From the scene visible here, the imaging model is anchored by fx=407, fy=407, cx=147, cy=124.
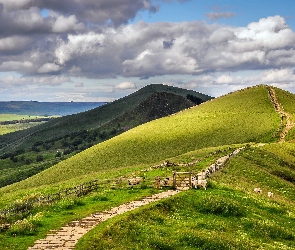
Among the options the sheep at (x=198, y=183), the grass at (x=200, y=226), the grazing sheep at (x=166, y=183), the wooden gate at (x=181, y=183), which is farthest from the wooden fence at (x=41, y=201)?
the sheep at (x=198, y=183)

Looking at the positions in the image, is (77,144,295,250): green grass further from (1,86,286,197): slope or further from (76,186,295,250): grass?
(1,86,286,197): slope

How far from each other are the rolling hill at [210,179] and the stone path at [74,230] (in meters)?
0.96

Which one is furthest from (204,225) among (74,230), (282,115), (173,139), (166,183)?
(282,115)

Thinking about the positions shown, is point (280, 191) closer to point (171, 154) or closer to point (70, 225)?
point (70, 225)

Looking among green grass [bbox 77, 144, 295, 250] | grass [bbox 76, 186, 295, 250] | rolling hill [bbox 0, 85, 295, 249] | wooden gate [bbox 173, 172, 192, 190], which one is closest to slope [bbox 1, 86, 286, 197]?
→ rolling hill [bbox 0, 85, 295, 249]

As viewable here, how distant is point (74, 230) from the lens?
25.5m

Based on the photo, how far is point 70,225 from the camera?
26.9m

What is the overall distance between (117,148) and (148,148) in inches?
318

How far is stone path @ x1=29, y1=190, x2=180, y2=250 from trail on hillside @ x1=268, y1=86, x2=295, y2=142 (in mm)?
73185

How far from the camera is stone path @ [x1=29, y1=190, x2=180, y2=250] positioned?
22422 mm

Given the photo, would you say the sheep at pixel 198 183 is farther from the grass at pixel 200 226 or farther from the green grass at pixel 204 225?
the grass at pixel 200 226

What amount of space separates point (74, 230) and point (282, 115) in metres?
108

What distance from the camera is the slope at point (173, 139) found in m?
89.8

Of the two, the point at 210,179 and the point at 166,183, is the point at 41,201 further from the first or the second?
the point at 210,179
